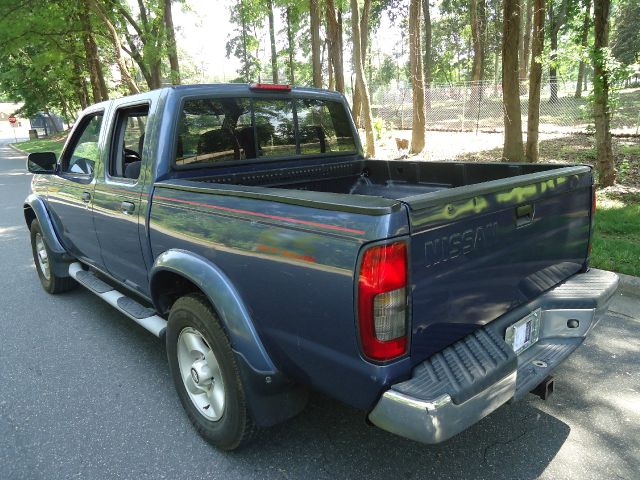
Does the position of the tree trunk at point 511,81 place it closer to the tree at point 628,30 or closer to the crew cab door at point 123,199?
the crew cab door at point 123,199

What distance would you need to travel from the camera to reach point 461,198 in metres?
1.99

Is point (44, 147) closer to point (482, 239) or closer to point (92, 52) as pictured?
point (92, 52)

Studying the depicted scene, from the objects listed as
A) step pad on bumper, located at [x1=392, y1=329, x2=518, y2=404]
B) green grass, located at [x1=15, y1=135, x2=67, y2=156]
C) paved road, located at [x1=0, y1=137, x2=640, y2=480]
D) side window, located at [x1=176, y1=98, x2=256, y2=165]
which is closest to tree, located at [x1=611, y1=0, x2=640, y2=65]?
green grass, located at [x1=15, y1=135, x2=67, y2=156]

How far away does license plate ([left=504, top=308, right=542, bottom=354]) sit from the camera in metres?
2.41

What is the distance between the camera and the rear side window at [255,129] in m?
3.16

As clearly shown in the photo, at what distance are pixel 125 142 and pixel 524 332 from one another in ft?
10.2

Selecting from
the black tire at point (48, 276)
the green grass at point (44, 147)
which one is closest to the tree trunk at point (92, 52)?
the green grass at point (44, 147)

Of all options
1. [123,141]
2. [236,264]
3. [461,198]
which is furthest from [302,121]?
[461,198]

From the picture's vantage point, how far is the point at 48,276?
206 inches

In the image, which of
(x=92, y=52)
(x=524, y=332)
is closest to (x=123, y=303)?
(x=524, y=332)

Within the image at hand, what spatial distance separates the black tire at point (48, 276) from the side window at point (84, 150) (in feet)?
2.83

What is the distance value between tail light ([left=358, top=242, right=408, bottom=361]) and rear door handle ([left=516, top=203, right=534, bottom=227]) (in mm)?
820

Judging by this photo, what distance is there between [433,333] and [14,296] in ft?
16.4

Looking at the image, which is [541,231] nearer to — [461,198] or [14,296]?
[461,198]
